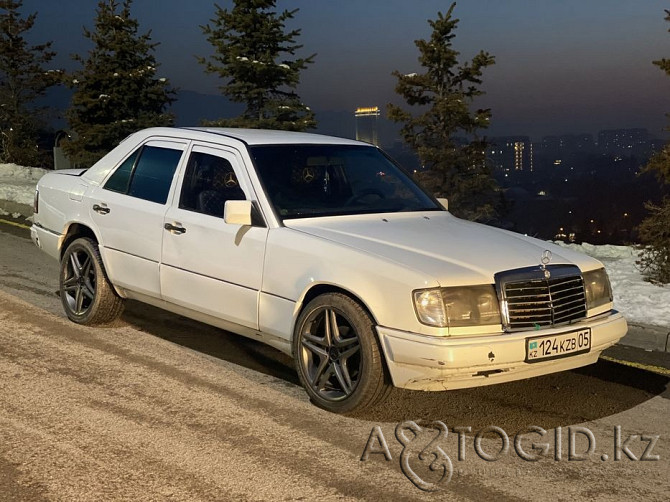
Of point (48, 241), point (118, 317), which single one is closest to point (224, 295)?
point (118, 317)

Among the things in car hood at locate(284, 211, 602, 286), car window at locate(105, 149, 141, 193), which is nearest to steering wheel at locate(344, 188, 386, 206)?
car hood at locate(284, 211, 602, 286)

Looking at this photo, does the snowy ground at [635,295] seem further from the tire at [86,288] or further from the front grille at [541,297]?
the tire at [86,288]

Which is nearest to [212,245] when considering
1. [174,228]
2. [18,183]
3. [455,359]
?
[174,228]

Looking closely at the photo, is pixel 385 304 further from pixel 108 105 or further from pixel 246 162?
pixel 108 105

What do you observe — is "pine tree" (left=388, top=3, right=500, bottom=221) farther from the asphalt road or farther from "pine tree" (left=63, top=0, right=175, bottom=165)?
the asphalt road

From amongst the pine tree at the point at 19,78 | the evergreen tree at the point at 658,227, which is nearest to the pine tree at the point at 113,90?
the pine tree at the point at 19,78

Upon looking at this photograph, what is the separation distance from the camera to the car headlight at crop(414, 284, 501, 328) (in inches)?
202

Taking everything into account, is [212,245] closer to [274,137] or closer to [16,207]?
[274,137]

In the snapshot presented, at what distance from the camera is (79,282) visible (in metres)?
7.66

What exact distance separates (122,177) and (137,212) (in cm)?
53

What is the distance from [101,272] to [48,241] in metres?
1.04

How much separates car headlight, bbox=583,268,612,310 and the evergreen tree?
Result: 16.6 feet

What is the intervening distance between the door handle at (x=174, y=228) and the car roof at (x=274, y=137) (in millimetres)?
763

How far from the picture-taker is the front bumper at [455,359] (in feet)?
16.5
